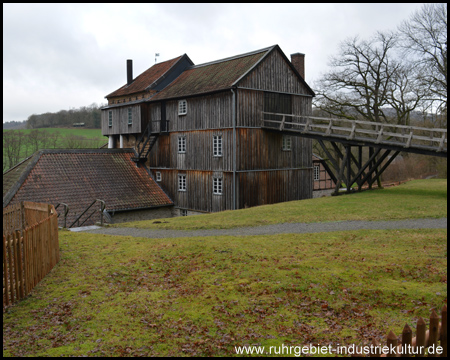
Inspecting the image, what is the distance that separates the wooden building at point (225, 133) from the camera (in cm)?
2717

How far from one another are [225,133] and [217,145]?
1.13 metres

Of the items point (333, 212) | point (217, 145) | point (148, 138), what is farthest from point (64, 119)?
point (333, 212)

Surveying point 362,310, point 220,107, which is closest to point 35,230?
point 362,310

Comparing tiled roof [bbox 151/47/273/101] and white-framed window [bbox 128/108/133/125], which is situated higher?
tiled roof [bbox 151/47/273/101]

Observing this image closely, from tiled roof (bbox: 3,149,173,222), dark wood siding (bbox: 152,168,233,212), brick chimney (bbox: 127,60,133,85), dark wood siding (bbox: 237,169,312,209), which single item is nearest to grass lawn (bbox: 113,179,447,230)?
dark wood siding (bbox: 237,169,312,209)

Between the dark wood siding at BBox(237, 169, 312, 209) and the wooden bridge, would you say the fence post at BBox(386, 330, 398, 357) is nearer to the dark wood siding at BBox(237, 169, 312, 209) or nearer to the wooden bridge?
the wooden bridge

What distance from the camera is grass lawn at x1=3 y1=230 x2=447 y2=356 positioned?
700 centimetres

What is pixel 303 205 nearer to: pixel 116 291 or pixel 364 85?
pixel 116 291

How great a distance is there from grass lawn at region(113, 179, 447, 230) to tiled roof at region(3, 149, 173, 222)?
25.9ft

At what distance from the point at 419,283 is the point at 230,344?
210 inches

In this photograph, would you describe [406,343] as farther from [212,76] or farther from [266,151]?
[212,76]

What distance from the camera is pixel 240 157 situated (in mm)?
26969

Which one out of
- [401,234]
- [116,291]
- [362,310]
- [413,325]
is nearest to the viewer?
[413,325]

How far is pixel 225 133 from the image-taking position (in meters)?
27.4
